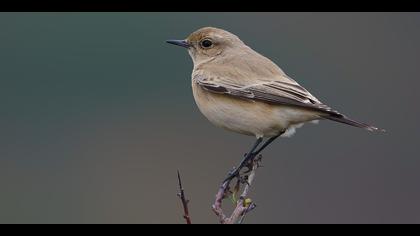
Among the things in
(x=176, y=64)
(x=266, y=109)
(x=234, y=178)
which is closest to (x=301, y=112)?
(x=266, y=109)

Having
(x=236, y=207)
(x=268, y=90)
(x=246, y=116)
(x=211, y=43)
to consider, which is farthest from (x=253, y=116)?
(x=236, y=207)

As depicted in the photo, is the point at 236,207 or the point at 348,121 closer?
the point at 236,207

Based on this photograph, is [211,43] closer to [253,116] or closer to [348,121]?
[253,116]

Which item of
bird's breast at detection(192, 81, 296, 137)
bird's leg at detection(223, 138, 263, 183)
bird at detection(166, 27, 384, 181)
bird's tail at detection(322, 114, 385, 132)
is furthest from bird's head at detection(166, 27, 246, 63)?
bird's tail at detection(322, 114, 385, 132)

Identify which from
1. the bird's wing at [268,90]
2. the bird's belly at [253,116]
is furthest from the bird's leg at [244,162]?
the bird's wing at [268,90]

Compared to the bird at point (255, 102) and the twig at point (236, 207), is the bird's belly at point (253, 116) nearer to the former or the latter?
the bird at point (255, 102)

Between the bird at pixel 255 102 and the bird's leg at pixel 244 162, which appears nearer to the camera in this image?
the bird's leg at pixel 244 162
